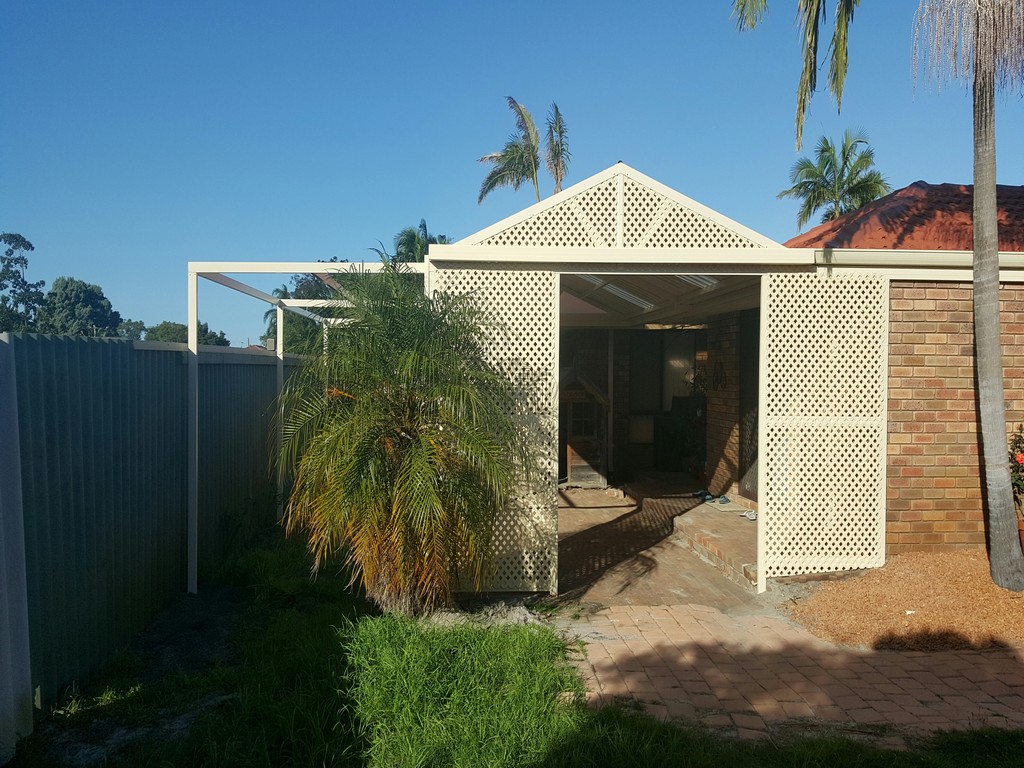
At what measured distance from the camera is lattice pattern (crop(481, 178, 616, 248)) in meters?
5.76

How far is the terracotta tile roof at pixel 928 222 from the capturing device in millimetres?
7336

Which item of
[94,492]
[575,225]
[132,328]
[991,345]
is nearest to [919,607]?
[991,345]

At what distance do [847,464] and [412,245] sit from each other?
57.1ft

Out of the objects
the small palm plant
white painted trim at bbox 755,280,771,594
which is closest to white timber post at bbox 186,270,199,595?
the small palm plant

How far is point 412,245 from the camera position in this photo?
70.3 ft

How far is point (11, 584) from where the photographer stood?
3152 millimetres

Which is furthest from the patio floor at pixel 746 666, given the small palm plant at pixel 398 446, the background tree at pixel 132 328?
the background tree at pixel 132 328

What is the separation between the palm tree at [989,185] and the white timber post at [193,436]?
6187 millimetres

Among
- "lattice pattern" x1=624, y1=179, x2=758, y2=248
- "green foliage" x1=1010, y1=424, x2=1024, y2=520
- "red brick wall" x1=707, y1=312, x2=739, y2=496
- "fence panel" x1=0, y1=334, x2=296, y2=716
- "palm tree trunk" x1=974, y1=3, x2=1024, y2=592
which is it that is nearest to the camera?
"fence panel" x1=0, y1=334, x2=296, y2=716

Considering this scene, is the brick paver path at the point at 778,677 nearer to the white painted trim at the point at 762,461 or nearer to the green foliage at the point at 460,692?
the green foliage at the point at 460,692

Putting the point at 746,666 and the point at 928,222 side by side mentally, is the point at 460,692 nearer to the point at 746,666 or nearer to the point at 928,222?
the point at 746,666

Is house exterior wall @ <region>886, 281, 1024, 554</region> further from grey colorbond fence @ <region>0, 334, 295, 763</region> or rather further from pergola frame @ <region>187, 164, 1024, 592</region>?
grey colorbond fence @ <region>0, 334, 295, 763</region>

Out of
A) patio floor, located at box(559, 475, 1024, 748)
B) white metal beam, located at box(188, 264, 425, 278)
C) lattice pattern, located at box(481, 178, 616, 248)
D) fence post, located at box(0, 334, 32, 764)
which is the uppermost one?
lattice pattern, located at box(481, 178, 616, 248)

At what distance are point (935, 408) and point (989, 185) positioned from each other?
199 centimetres
